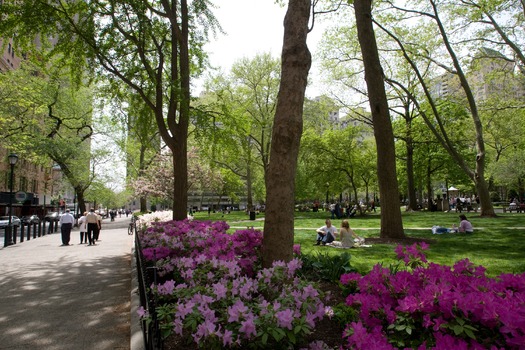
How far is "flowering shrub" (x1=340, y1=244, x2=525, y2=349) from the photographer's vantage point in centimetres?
210

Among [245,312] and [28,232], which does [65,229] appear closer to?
[28,232]

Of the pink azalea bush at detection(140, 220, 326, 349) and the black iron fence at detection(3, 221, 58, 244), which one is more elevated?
the pink azalea bush at detection(140, 220, 326, 349)

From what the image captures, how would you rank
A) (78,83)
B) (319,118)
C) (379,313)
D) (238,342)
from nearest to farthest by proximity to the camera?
(238,342)
(379,313)
(78,83)
(319,118)

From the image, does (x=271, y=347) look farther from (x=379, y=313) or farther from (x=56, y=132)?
(x=56, y=132)

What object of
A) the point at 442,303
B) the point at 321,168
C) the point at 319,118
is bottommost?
the point at 442,303

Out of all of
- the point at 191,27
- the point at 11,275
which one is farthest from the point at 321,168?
the point at 11,275

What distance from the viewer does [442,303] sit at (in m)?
2.38

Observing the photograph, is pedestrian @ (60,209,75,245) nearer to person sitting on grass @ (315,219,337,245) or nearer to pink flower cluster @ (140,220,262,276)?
pink flower cluster @ (140,220,262,276)

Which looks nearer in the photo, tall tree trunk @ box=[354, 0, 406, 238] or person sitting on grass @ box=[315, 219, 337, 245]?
tall tree trunk @ box=[354, 0, 406, 238]

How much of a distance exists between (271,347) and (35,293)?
641cm

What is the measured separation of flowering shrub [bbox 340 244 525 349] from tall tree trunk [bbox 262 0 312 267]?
149 centimetres

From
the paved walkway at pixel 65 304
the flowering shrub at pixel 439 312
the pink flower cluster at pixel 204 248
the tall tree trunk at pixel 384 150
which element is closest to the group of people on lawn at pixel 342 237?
the tall tree trunk at pixel 384 150

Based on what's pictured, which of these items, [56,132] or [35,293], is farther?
[56,132]

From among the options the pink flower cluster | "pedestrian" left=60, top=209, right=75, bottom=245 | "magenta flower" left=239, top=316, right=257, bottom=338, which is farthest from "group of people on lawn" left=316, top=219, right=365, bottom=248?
"pedestrian" left=60, top=209, right=75, bottom=245
